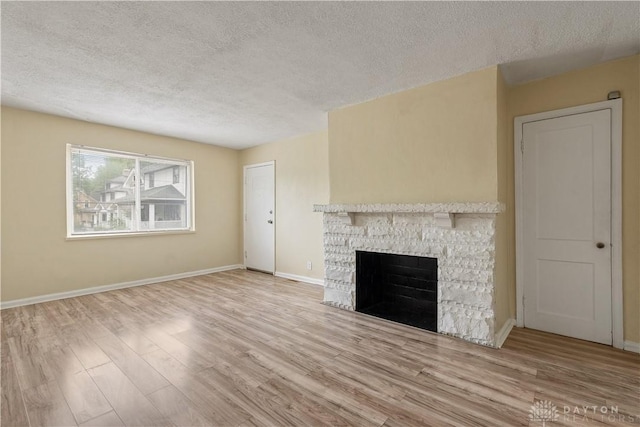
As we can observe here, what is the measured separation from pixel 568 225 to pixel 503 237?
1.83 ft

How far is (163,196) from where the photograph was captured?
16.3ft

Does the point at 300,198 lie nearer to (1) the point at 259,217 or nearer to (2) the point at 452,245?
(1) the point at 259,217

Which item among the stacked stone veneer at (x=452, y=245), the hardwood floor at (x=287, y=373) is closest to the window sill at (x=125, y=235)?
the hardwood floor at (x=287, y=373)

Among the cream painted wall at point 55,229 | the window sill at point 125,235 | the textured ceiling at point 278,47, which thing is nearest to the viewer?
the textured ceiling at point 278,47

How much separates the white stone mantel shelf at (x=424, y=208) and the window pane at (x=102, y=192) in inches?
129

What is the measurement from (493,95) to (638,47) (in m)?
1.02

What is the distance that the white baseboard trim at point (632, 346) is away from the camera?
233 centimetres

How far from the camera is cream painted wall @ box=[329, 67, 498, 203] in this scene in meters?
2.54

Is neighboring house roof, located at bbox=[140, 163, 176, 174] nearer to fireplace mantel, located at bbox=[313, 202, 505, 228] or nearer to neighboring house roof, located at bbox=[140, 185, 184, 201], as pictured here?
neighboring house roof, located at bbox=[140, 185, 184, 201]

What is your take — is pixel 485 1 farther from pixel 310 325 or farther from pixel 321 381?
pixel 310 325

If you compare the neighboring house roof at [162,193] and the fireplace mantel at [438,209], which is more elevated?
the neighboring house roof at [162,193]

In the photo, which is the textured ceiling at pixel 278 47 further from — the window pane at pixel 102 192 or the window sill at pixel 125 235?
the window sill at pixel 125 235

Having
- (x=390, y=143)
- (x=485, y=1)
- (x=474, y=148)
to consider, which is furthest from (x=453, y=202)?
(x=485, y=1)

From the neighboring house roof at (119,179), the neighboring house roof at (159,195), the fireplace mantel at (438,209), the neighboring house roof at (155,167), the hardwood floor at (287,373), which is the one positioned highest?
the neighboring house roof at (155,167)
